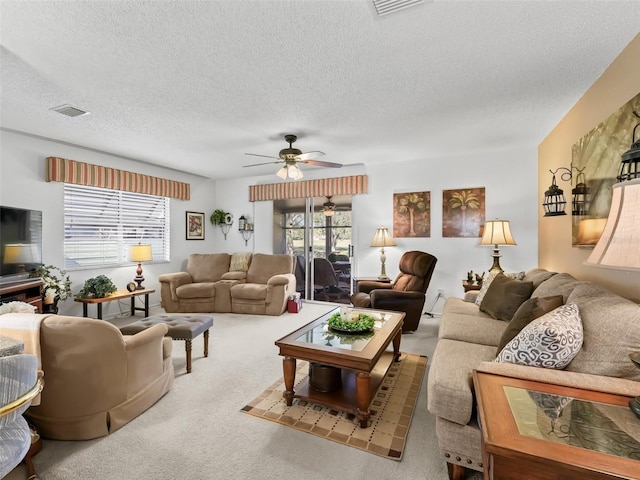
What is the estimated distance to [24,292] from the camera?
3242mm

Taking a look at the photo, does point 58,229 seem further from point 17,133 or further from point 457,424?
point 457,424

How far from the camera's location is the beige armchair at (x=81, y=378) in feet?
5.89

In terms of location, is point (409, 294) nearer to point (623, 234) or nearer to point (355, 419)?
point (355, 419)

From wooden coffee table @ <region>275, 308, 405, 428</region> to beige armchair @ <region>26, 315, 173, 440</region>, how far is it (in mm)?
1041

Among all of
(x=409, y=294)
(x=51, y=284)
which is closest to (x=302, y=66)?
(x=409, y=294)

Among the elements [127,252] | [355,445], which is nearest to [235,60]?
[355,445]

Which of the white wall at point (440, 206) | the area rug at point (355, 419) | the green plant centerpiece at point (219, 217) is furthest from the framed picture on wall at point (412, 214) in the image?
the green plant centerpiece at point (219, 217)

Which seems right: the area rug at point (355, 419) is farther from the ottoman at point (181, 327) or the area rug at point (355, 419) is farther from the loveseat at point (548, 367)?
the ottoman at point (181, 327)

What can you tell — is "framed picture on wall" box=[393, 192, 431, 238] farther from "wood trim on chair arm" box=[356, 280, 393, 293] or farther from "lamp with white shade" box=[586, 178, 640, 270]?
"lamp with white shade" box=[586, 178, 640, 270]

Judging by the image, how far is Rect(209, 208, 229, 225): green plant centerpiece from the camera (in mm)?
6586

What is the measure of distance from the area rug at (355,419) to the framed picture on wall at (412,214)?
2786mm

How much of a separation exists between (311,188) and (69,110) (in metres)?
3.61

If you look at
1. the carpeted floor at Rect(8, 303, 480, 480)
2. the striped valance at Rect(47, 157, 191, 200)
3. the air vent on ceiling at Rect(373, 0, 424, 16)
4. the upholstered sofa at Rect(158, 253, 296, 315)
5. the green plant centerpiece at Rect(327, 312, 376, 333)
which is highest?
the air vent on ceiling at Rect(373, 0, 424, 16)

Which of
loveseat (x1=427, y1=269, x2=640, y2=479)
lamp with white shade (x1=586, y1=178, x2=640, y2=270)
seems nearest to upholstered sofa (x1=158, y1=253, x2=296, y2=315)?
loveseat (x1=427, y1=269, x2=640, y2=479)
